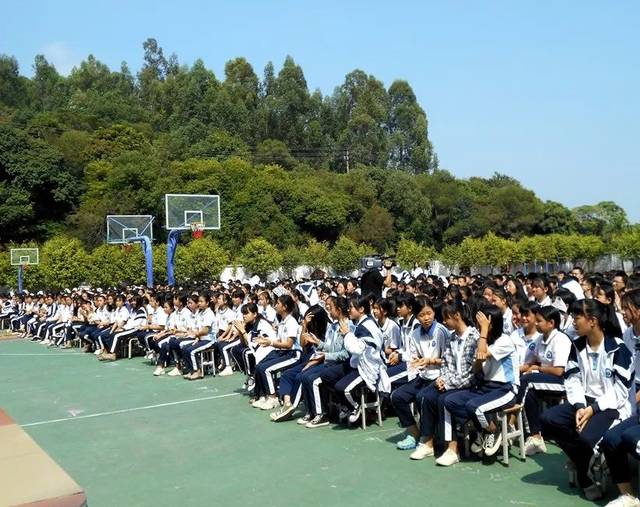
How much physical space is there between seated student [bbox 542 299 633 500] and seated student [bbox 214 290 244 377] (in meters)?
5.74

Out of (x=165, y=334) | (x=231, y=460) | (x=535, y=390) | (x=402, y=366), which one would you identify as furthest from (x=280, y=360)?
(x=165, y=334)

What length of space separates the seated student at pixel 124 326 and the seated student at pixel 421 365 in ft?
25.1

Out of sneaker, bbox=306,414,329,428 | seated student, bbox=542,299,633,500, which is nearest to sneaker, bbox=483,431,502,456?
seated student, bbox=542,299,633,500

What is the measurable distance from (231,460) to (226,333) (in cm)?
419

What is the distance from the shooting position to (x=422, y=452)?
530 centimetres

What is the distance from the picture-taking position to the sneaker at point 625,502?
392cm

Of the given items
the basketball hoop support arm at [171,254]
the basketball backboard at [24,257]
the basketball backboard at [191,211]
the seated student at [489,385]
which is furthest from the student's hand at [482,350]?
the basketball backboard at [24,257]

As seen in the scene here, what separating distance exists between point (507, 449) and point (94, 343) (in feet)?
35.2

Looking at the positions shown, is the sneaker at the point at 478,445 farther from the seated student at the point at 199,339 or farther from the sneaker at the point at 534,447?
the seated student at the point at 199,339

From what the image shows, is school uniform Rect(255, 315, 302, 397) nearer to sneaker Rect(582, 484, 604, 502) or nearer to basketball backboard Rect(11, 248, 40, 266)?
sneaker Rect(582, 484, 604, 502)

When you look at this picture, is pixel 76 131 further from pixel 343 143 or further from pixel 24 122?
pixel 343 143

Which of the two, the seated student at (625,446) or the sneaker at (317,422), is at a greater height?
the seated student at (625,446)

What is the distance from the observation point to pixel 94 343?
13.8 meters

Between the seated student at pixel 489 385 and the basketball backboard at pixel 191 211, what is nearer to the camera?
the seated student at pixel 489 385
